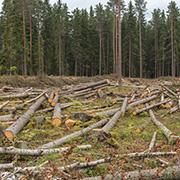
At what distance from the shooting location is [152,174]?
25.3ft

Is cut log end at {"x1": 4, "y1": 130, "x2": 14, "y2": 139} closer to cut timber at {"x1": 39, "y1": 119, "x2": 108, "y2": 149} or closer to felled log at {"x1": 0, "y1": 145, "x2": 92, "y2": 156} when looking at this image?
cut timber at {"x1": 39, "y1": 119, "x2": 108, "y2": 149}

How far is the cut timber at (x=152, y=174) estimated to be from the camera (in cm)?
740

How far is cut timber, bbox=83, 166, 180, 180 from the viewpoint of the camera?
7.40 metres

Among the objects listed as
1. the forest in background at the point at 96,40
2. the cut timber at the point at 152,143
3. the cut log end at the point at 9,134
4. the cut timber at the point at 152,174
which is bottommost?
the cut timber at the point at 152,174

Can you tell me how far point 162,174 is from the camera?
7777 millimetres

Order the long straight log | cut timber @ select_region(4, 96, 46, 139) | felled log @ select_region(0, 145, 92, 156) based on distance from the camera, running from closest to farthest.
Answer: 1. the long straight log
2. felled log @ select_region(0, 145, 92, 156)
3. cut timber @ select_region(4, 96, 46, 139)

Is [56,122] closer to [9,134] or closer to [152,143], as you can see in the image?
[9,134]

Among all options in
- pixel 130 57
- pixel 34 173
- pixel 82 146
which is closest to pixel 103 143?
pixel 82 146

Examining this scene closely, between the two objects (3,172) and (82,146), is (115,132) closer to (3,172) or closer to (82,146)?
(82,146)

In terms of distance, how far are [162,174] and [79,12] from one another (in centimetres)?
5816

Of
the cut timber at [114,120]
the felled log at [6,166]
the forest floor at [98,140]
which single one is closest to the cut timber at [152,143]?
the forest floor at [98,140]

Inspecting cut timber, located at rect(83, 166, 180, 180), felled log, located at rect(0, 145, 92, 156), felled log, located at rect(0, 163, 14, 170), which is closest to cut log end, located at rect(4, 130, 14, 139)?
felled log, located at rect(0, 145, 92, 156)

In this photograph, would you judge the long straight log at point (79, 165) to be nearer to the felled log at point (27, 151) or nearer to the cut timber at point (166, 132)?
the felled log at point (27, 151)

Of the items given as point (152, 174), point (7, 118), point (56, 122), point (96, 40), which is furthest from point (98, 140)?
point (96, 40)
